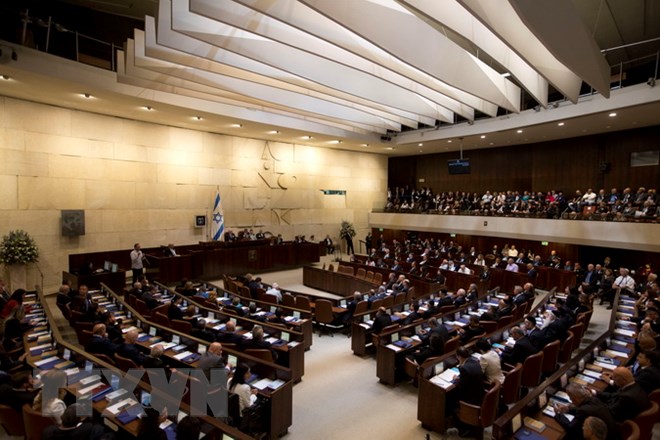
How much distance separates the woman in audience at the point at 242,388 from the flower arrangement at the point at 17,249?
9988 mm

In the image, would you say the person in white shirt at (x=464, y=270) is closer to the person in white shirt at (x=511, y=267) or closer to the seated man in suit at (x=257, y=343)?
the person in white shirt at (x=511, y=267)

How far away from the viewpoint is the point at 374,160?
76.6 feet

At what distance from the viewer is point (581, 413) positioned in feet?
A: 11.7

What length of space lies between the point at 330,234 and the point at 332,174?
3533mm

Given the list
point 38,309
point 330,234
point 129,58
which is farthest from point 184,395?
point 330,234

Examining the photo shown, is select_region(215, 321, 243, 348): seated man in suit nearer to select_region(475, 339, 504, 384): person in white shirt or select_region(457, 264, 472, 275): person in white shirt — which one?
select_region(475, 339, 504, 384): person in white shirt

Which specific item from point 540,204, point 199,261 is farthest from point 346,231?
point 540,204

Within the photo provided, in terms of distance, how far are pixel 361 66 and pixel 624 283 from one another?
9.65 m

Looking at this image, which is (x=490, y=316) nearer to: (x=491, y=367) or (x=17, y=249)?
(x=491, y=367)

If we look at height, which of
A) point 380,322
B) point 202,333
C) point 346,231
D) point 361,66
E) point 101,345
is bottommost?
point 380,322

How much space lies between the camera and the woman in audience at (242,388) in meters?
4.27

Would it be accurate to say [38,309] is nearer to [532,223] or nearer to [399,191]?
[532,223]

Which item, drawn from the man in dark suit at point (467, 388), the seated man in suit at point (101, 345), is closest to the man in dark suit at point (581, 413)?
the man in dark suit at point (467, 388)

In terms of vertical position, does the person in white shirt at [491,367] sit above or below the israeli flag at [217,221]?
below
